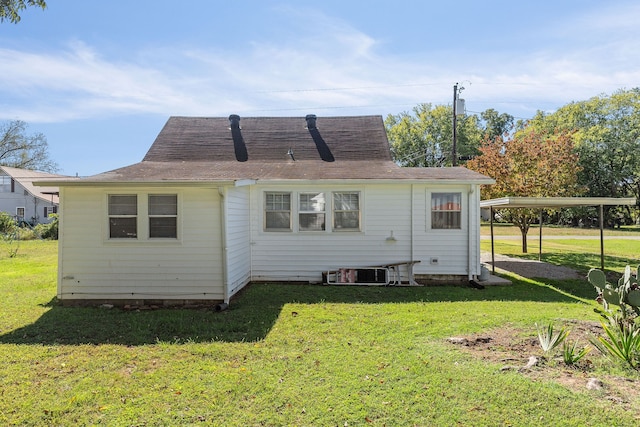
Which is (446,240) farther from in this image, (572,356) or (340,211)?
(572,356)

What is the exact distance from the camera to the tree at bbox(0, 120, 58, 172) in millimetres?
45188

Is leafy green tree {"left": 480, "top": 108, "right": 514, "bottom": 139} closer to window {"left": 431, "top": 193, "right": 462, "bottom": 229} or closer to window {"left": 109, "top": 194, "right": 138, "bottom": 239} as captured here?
window {"left": 431, "top": 193, "right": 462, "bottom": 229}

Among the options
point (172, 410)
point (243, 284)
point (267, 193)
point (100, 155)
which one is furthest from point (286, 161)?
point (100, 155)

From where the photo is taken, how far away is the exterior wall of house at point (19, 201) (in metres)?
34.8

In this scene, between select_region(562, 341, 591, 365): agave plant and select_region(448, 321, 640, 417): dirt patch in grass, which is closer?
select_region(448, 321, 640, 417): dirt patch in grass

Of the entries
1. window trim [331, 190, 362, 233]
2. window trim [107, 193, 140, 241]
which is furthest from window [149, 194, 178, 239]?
window trim [331, 190, 362, 233]

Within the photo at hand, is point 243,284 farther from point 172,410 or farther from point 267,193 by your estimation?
point 172,410

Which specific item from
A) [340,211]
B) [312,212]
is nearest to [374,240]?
[340,211]

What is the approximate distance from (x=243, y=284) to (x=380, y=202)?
4.02 metres

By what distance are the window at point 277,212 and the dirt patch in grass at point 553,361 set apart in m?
5.70

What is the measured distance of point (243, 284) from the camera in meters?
9.27

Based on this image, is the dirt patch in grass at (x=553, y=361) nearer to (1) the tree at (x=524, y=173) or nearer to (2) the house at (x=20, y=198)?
(1) the tree at (x=524, y=173)

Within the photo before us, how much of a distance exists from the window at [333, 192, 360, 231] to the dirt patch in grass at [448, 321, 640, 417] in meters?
4.88

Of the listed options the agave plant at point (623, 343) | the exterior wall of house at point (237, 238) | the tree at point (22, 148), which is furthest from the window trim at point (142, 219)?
the tree at point (22, 148)
